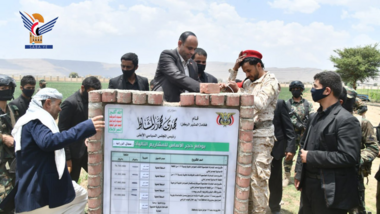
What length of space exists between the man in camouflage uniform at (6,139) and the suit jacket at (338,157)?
3758mm

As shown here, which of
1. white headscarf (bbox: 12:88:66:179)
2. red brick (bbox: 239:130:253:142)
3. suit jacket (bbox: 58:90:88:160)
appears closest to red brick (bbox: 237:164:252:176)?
red brick (bbox: 239:130:253:142)

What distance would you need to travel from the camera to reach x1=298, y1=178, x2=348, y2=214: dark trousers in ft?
8.83

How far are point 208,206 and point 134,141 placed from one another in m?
0.96

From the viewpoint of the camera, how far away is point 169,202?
2.58 m

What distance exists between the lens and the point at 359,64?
3638cm

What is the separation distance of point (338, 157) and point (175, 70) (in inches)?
71.9

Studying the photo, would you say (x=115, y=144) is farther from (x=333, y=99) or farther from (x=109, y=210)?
(x=333, y=99)

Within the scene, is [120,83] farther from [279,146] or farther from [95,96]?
[279,146]

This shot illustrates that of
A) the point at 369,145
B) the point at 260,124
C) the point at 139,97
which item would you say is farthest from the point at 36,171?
the point at 369,145

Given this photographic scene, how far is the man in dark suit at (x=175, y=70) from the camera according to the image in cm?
285

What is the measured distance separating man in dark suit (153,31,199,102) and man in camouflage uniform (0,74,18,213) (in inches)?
87.4

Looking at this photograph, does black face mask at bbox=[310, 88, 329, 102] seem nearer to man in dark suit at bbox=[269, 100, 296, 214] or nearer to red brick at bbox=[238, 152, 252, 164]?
red brick at bbox=[238, 152, 252, 164]

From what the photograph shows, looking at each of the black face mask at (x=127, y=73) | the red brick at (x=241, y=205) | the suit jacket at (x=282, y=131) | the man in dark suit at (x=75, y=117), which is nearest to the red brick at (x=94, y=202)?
the red brick at (x=241, y=205)

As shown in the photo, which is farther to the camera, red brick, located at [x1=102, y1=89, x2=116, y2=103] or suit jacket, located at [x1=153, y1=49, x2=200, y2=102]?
suit jacket, located at [x1=153, y1=49, x2=200, y2=102]
